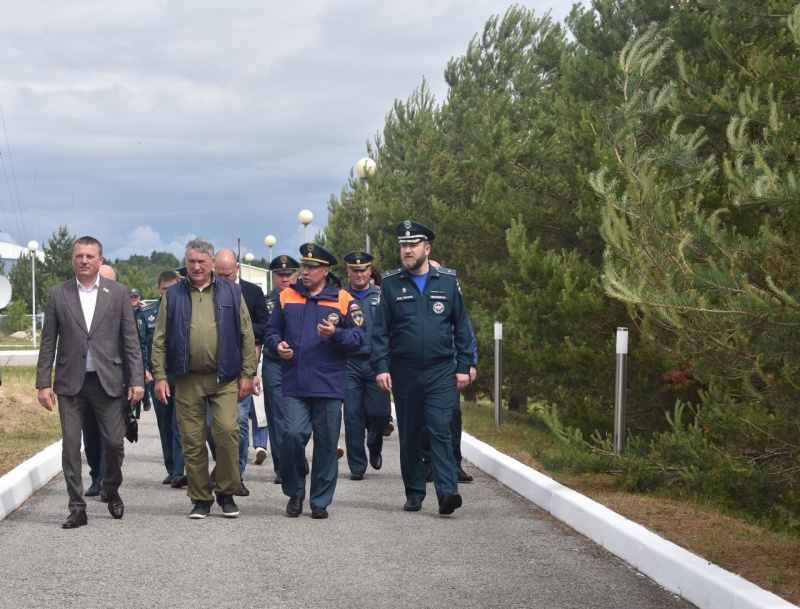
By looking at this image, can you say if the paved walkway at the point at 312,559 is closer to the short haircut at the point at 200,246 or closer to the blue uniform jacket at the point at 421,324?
the blue uniform jacket at the point at 421,324

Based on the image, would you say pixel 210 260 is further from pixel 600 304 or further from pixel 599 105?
pixel 599 105

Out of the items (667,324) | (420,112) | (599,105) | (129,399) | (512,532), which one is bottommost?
(512,532)

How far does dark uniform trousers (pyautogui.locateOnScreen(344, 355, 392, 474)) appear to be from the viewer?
1135 cm

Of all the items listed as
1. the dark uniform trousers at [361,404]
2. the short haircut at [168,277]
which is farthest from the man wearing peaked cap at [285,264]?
the dark uniform trousers at [361,404]

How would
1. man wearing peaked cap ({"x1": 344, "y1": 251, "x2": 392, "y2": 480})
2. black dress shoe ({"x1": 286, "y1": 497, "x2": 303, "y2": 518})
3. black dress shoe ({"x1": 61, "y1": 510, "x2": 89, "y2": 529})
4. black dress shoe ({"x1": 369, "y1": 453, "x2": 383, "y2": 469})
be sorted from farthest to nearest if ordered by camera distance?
black dress shoe ({"x1": 369, "y1": 453, "x2": 383, "y2": 469}) → man wearing peaked cap ({"x1": 344, "y1": 251, "x2": 392, "y2": 480}) → black dress shoe ({"x1": 286, "y1": 497, "x2": 303, "y2": 518}) → black dress shoe ({"x1": 61, "y1": 510, "x2": 89, "y2": 529})

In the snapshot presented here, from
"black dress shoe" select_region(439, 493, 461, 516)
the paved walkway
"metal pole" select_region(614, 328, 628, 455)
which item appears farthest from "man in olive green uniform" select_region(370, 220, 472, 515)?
"metal pole" select_region(614, 328, 628, 455)

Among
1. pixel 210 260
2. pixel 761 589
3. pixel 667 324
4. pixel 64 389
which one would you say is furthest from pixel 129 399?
pixel 761 589

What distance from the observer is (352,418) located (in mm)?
11398

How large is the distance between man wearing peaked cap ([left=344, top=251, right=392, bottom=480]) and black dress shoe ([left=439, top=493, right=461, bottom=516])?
2.48 metres

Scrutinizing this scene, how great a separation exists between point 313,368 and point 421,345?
2.63 feet

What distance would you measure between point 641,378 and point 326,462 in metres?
4.75

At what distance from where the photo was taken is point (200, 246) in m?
8.87

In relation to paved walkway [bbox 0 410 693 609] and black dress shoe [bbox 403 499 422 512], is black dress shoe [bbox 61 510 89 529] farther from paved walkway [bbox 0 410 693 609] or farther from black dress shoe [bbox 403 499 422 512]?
black dress shoe [bbox 403 499 422 512]

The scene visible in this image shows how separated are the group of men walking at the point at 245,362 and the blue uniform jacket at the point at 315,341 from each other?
10 millimetres
